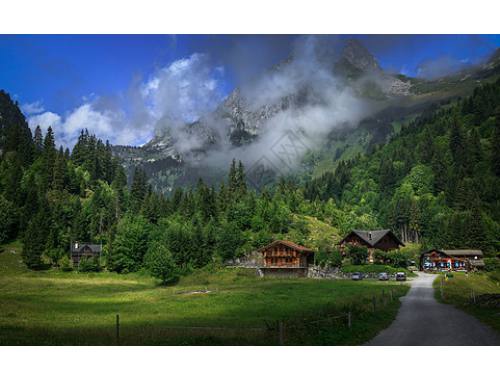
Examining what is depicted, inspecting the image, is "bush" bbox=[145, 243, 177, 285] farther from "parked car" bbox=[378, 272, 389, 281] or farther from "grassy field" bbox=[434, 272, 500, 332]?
"grassy field" bbox=[434, 272, 500, 332]

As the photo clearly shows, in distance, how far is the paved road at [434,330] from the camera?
83.9 ft

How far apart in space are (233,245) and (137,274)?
24.8 m

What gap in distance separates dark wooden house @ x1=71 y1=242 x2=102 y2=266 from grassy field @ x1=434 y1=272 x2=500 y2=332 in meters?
94.3

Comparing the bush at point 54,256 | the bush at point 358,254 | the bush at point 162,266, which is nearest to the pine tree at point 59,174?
the bush at point 54,256

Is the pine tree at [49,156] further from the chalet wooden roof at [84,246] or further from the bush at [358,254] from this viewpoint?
the bush at [358,254]

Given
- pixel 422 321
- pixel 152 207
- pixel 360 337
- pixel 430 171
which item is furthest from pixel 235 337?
pixel 430 171

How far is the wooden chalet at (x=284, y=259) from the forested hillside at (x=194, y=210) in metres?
9.55

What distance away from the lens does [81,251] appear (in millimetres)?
118562

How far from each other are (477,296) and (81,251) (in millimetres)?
103382

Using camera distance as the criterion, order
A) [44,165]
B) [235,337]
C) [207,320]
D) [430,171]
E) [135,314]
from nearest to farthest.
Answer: [235,337] < [207,320] < [135,314] < [44,165] < [430,171]

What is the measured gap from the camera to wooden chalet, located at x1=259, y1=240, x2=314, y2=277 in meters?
99.2

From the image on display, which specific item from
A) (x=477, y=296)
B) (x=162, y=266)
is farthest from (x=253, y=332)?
(x=162, y=266)

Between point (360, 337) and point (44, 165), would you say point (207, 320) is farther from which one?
point (44, 165)

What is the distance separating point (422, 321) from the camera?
33094 mm
